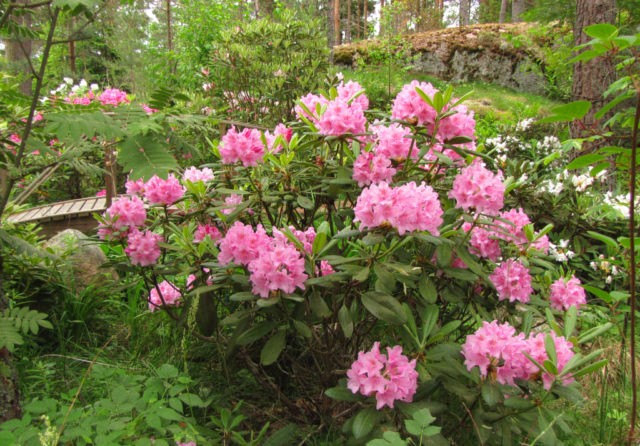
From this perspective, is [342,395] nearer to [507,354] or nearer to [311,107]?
[507,354]

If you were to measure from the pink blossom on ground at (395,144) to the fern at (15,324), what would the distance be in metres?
1.27

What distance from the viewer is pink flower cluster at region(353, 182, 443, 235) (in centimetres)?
137

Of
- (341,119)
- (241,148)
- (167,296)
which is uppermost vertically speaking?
(341,119)

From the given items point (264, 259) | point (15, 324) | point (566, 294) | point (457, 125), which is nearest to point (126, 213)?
point (15, 324)

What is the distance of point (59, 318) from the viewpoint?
2.64 metres

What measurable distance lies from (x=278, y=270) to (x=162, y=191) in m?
0.70

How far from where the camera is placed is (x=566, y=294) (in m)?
1.84

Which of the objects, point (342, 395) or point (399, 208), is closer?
point (399, 208)

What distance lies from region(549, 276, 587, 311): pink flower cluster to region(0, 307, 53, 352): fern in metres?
1.85

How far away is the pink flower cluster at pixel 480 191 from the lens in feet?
4.88

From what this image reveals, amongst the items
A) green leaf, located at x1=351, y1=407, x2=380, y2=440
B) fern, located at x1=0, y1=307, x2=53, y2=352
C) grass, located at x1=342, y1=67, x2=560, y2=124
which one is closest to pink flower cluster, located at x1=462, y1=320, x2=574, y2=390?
green leaf, located at x1=351, y1=407, x2=380, y2=440

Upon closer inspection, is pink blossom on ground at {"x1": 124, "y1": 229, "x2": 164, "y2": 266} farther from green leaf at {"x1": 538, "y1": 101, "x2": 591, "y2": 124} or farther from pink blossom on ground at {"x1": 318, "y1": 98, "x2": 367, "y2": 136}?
green leaf at {"x1": 538, "y1": 101, "x2": 591, "y2": 124}

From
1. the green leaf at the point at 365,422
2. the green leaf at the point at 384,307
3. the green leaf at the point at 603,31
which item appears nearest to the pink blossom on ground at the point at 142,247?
the green leaf at the point at 384,307

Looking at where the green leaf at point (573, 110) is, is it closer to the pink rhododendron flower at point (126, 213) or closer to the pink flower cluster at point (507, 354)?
the pink flower cluster at point (507, 354)
